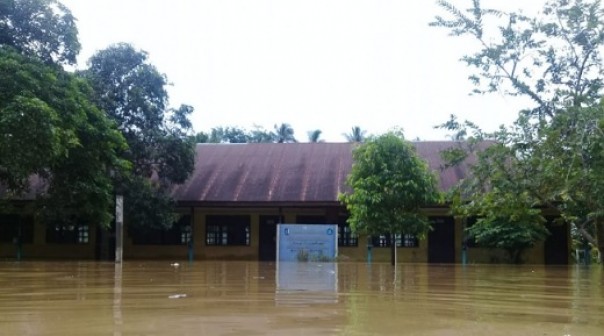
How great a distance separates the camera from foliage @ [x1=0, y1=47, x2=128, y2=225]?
15.6 m

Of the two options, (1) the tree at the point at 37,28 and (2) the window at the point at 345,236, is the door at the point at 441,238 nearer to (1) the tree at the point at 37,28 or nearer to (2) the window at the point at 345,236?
(2) the window at the point at 345,236

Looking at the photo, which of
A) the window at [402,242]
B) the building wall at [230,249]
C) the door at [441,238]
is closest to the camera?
the building wall at [230,249]

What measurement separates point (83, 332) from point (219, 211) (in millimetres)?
22523

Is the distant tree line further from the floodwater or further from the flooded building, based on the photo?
the floodwater

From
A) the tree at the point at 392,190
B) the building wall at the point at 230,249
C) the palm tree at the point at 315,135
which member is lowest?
the building wall at the point at 230,249

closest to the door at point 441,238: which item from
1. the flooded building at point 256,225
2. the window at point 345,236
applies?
the flooded building at point 256,225

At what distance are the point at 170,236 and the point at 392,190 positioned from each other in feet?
39.4

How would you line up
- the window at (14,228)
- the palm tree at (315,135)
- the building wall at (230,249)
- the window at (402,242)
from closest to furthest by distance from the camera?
the building wall at (230,249)
the window at (402,242)
the window at (14,228)
the palm tree at (315,135)

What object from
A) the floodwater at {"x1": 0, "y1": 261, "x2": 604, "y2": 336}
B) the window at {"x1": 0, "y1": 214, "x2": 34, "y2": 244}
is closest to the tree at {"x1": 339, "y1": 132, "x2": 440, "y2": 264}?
the floodwater at {"x1": 0, "y1": 261, "x2": 604, "y2": 336}

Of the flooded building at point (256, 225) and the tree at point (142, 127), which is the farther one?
the flooded building at point (256, 225)

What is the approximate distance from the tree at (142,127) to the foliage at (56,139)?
2.00 metres

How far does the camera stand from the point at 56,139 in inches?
629

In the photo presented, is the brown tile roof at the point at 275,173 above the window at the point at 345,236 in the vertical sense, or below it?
above

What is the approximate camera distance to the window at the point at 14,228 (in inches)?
1089
